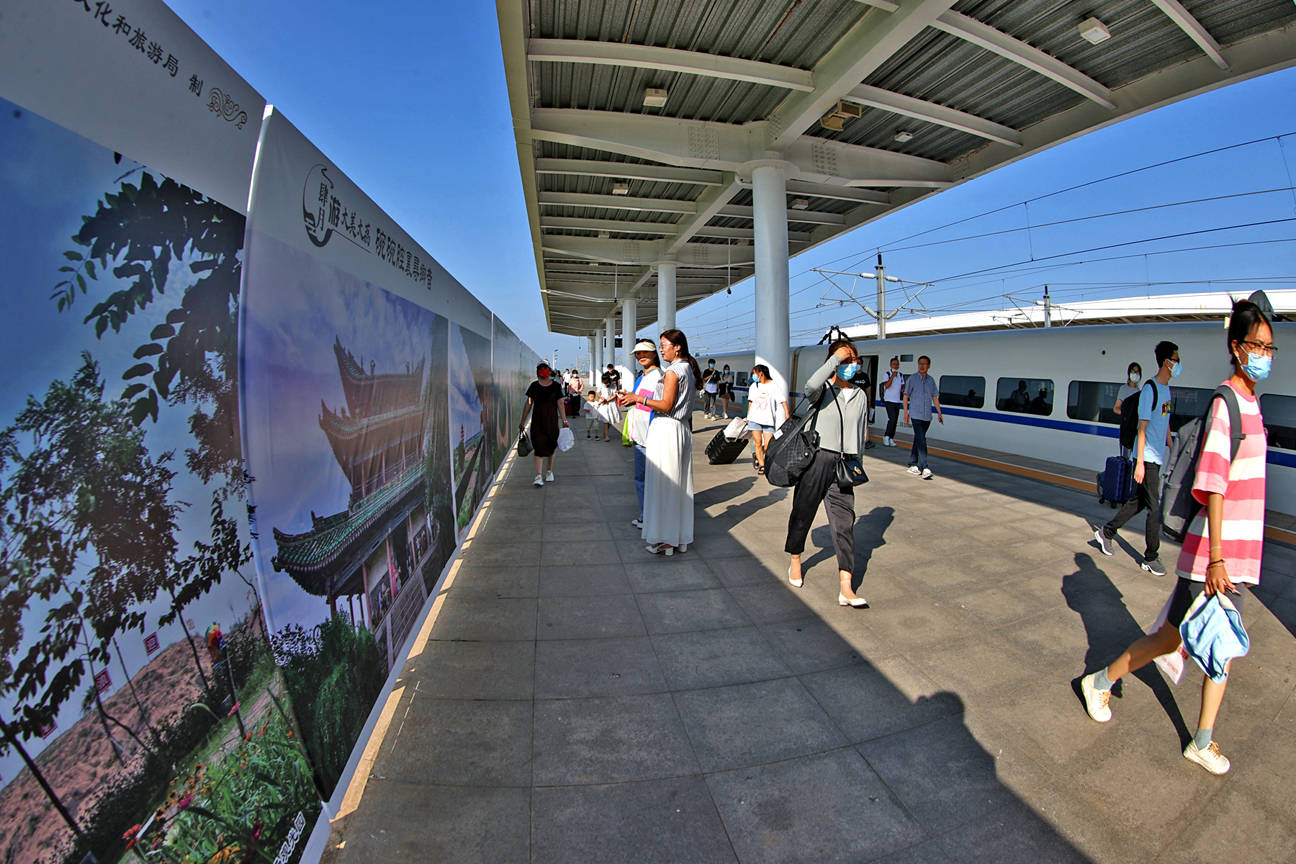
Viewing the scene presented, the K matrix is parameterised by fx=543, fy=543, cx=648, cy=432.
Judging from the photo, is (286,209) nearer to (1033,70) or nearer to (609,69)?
(609,69)

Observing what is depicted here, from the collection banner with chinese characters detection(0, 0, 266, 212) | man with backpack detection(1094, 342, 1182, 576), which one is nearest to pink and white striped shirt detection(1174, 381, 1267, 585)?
man with backpack detection(1094, 342, 1182, 576)

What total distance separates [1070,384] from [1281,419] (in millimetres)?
3062

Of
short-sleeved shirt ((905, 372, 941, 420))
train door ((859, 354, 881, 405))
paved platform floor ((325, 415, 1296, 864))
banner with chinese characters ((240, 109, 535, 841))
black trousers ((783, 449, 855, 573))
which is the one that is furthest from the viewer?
train door ((859, 354, 881, 405))

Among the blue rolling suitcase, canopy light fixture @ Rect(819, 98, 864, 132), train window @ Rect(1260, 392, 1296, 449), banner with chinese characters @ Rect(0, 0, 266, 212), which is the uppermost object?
canopy light fixture @ Rect(819, 98, 864, 132)

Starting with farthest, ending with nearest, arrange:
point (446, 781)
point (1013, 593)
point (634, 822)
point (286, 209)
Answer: point (1013, 593)
point (446, 781)
point (634, 822)
point (286, 209)

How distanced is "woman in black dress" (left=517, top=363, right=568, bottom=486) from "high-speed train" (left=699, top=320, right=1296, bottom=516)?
8617 mm

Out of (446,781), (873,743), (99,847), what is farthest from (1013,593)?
(99,847)

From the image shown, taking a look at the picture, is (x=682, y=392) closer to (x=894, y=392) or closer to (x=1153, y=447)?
(x=1153, y=447)

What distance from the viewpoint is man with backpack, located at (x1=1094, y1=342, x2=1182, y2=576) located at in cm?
468

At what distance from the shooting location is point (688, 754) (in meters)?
2.47

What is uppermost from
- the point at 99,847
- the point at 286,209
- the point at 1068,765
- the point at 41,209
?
the point at 286,209

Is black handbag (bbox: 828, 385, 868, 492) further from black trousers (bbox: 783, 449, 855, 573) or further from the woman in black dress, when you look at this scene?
the woman in black dress

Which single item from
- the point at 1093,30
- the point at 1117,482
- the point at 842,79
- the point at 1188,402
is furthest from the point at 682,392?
the point at 1188,402

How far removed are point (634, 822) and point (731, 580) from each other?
248cm
